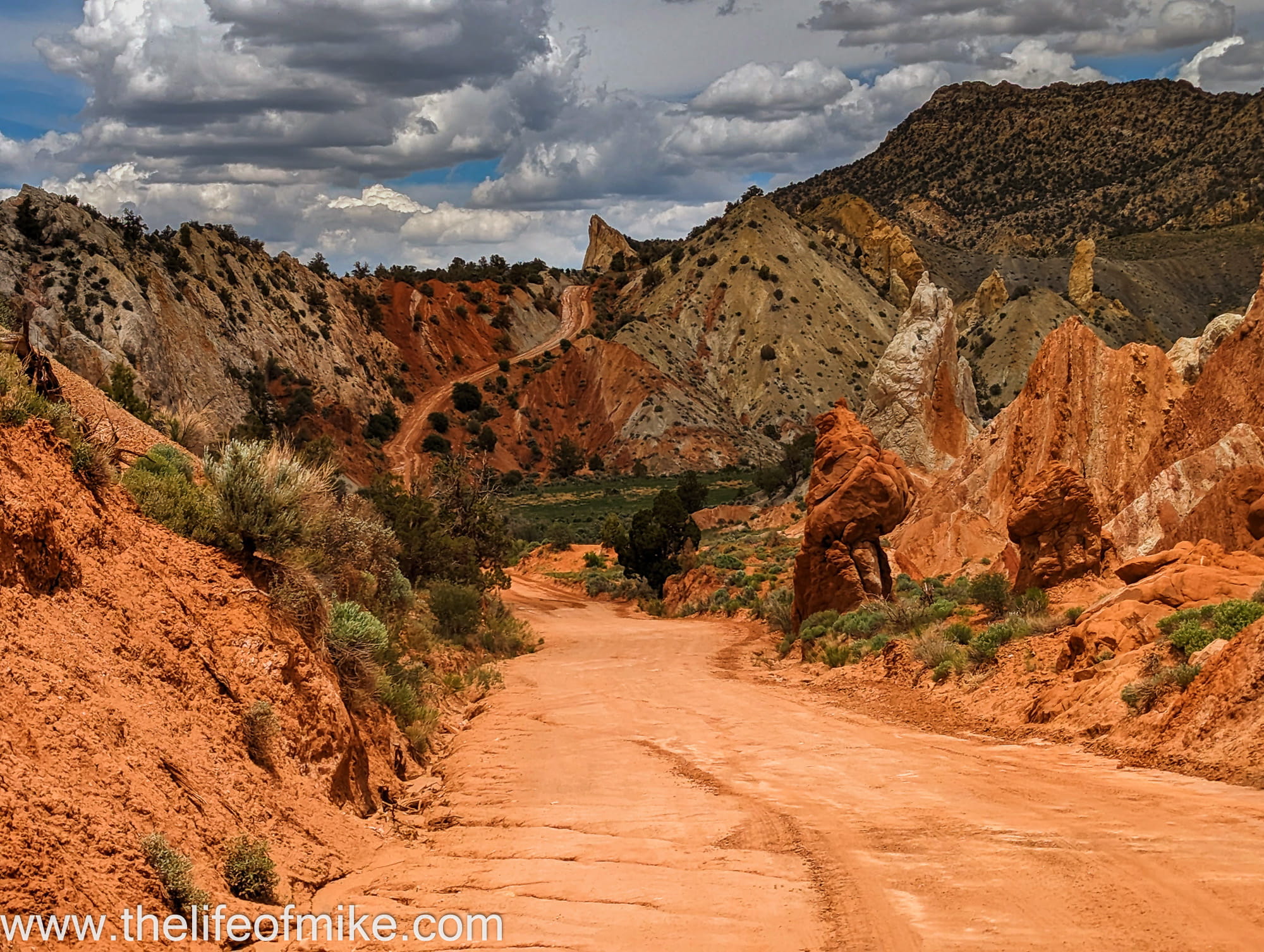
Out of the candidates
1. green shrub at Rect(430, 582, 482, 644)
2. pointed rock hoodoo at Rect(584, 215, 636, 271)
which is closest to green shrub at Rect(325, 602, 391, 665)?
green shrub at Rect(430, 582, 482, 644)

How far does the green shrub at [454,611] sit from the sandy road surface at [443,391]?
106 ft

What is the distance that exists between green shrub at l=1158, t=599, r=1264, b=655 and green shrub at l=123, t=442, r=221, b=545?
956cm

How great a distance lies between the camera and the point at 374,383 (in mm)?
85562

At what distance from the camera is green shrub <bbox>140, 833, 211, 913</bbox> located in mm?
6047

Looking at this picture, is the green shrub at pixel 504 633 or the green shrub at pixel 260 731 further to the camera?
the green shrub at pixel 504 633

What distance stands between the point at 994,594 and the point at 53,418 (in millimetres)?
13707

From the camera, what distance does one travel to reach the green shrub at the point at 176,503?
9.93 meters

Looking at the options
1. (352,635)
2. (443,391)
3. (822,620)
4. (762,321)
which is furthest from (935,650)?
(762,321)

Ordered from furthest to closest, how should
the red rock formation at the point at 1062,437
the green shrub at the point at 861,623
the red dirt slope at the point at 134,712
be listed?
1. the red rock formation at the point at 1062,437
2. the green shrub at the point at 861,623
3. the red dirt slope at the point at 134,712

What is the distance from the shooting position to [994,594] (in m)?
17.9

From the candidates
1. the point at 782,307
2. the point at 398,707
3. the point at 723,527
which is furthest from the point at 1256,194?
the point at 398,707

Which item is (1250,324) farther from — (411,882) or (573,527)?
(573,527)

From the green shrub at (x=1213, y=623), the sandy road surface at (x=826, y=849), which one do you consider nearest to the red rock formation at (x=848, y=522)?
the sandy road surface at (x=826, y=849)

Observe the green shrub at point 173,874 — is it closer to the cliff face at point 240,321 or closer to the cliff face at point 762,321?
the cliff face at point 240,321
